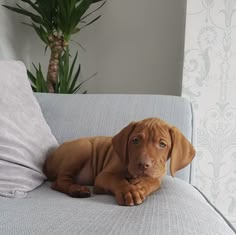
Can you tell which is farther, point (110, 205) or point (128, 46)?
point (128, 46)

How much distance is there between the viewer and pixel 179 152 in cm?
102

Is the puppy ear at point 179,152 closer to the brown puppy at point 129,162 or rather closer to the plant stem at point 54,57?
the brown puppy at point 129,162

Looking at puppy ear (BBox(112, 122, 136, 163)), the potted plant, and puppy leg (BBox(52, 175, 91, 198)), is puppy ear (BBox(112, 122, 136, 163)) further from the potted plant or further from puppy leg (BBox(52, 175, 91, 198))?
the potted plant

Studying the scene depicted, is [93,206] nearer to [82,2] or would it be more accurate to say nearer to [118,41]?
[82,2]

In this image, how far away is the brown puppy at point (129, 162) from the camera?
951 mm

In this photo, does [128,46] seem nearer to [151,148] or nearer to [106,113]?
[106,113]

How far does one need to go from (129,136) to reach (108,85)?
1.40 metres

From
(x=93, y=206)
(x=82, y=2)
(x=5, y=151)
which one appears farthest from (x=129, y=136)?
(x=82, y=2)

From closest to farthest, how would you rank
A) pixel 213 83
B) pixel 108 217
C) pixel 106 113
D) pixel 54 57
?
pixel 108 217 → pixel 106 113 → pixel 213 83 → pixel 54 57

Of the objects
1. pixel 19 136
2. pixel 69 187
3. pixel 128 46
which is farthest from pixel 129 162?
pixel 128 46

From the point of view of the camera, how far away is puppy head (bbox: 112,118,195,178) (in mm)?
950

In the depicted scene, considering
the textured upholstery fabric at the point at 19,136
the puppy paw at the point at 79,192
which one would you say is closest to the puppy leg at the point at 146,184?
the puppy paw at the point at 79,192

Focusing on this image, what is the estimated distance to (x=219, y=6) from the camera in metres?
1.77

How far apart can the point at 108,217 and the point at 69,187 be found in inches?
11.8
